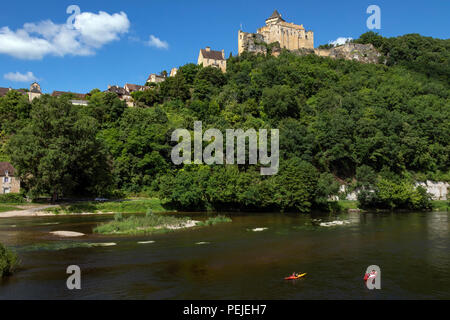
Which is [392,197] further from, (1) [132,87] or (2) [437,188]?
(1) [132,87]

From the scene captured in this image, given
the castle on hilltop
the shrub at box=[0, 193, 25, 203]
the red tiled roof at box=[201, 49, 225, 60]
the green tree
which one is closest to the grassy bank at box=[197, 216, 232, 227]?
the green tree

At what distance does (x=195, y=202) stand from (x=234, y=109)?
32562 millimetres

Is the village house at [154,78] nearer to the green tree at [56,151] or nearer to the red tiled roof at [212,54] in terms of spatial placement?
the red tiled roof at [212,54]

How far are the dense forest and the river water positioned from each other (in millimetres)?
16947

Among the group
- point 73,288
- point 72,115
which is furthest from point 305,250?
point 72,115

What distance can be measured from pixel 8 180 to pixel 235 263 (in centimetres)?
4599

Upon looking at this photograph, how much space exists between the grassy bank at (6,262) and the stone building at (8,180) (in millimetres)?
38217

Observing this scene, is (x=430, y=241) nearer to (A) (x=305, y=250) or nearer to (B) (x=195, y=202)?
(A) (x=305, y=250)

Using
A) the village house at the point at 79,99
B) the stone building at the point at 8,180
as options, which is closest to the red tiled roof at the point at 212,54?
the village house at the point at 79,99

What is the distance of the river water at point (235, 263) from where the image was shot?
61.1ft

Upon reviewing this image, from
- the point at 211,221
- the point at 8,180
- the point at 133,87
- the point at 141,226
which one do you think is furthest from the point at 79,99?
the point at 141,226

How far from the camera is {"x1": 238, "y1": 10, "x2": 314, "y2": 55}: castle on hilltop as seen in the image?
12178cm

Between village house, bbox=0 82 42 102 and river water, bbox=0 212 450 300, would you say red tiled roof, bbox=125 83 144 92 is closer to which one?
village house, bbox=0 82 42 102

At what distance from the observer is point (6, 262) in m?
20.4
